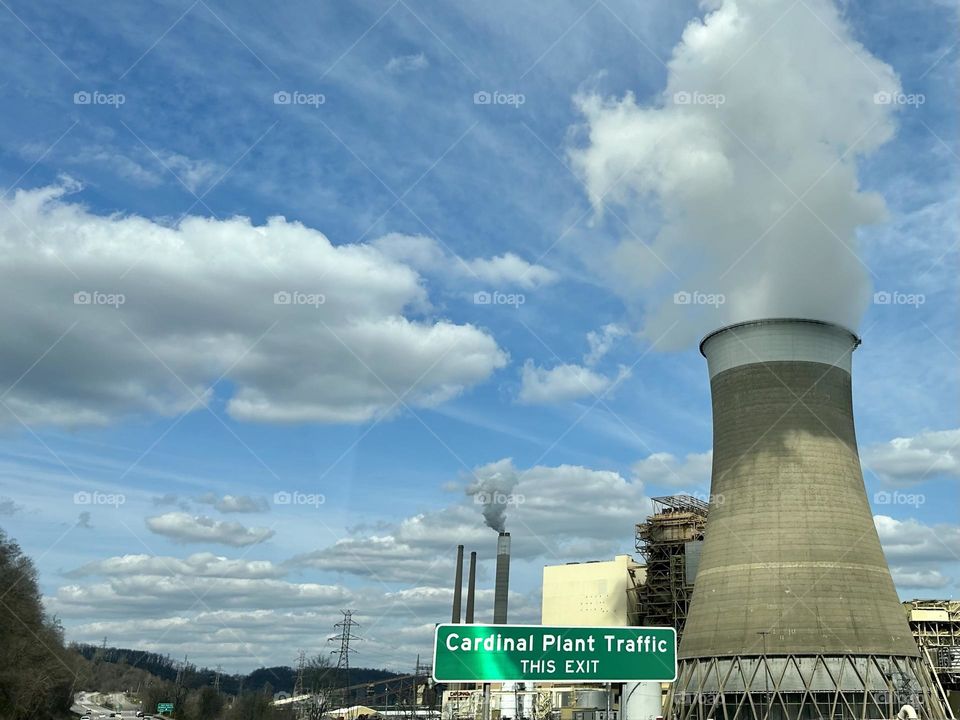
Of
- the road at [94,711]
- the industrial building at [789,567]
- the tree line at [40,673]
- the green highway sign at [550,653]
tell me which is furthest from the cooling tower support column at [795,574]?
the road at [94,711]

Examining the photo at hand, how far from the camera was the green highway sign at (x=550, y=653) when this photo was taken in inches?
660

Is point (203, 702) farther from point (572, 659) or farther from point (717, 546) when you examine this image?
point (572, 659)

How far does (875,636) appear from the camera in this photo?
2889 cm

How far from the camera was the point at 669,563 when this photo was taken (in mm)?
49969

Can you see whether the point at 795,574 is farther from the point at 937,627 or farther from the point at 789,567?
the point at 937,627

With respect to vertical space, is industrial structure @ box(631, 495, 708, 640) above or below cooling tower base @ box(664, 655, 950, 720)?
above

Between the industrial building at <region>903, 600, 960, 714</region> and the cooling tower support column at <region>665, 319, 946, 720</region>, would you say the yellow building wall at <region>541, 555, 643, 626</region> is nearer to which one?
the industrial building at <region>903, 600, 960, 714</region>

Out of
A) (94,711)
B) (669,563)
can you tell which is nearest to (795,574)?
(669,563)

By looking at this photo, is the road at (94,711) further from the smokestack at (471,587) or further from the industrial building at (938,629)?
the industrial building at (938,629)

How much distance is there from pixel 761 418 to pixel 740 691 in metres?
10.1

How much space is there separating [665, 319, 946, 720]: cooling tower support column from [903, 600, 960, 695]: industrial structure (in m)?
18.2

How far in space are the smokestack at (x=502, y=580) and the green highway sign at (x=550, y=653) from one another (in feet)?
95.9

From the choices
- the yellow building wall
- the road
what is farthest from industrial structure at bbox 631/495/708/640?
the road

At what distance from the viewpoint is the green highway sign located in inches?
660
